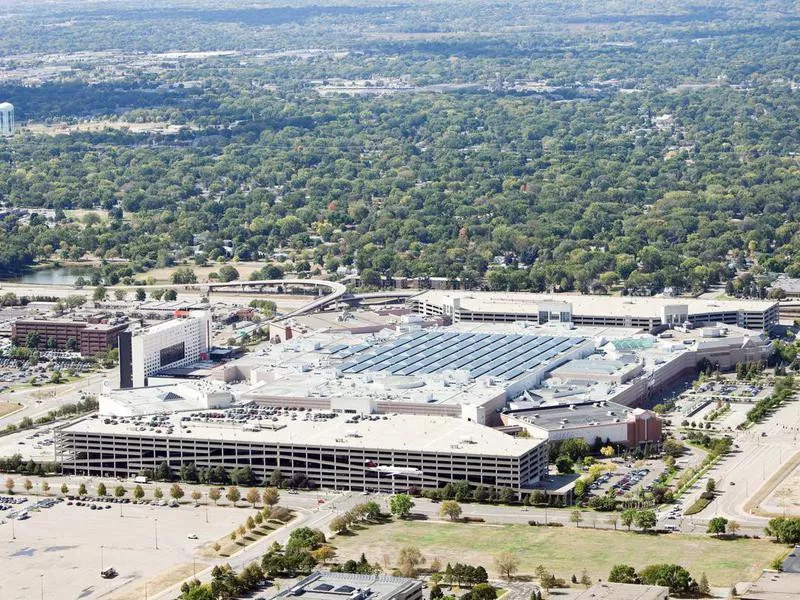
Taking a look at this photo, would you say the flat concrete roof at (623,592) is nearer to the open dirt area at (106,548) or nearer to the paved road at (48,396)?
the open dirt area at (106,548)

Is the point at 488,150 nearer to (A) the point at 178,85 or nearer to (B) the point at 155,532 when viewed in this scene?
(A) the point at 178,85

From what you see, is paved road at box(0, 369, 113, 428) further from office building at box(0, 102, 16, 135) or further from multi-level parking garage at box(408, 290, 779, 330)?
office building at box(0, 102, 16, 135)

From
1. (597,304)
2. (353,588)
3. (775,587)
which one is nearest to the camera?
(353,588)

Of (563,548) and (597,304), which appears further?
(597,304)

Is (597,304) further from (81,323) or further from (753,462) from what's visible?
(753,462)

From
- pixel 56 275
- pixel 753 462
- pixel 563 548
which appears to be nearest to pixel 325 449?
pixel 563 548

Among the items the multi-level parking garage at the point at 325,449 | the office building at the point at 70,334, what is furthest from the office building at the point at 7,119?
the multi-level parking garage at the point at 325,449
